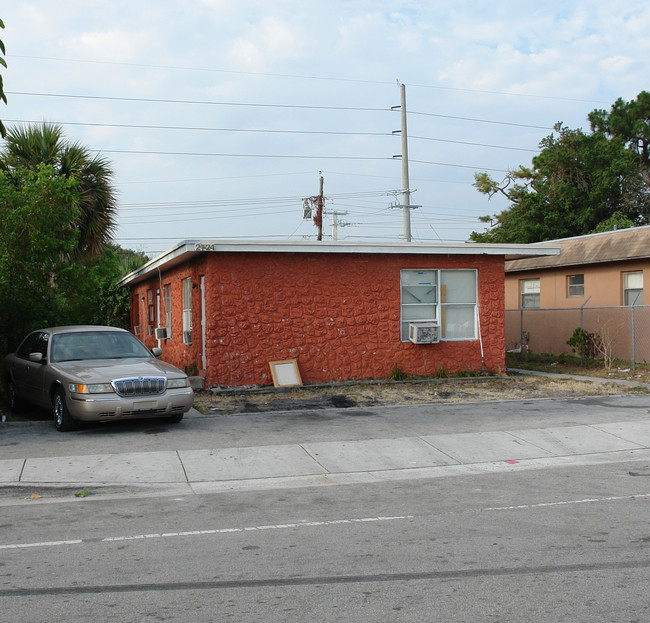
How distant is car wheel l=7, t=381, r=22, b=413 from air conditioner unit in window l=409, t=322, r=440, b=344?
326 inches

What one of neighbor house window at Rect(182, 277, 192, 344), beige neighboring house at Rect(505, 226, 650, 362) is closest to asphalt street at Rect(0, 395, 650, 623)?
neighbor house window at Rect(182, 277, 192, 344)

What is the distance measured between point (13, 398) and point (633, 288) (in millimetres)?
16648

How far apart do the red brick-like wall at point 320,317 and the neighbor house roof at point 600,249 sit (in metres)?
3.85

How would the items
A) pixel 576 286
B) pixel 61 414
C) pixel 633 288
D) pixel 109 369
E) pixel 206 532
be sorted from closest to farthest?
pixel 206 532, pixel 61 414, pixel 109 369, pixel 633 288, pixel 576 286

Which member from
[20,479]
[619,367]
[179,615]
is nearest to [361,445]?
[20,479]

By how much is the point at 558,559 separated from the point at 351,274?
1126cm

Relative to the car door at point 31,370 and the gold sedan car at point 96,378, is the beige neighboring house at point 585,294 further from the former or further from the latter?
the car door at point 31,370

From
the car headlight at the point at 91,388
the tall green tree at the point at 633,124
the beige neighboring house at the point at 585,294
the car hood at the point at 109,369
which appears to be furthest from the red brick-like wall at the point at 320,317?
the tall green tree at the point at 633,124

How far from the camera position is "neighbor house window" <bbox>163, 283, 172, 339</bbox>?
20.1 metres

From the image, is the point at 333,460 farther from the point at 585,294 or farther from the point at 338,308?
the point at 585,294

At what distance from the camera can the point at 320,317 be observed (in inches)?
628

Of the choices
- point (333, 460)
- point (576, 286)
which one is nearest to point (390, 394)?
point (333, 460)

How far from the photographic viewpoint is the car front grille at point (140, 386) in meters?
10.5

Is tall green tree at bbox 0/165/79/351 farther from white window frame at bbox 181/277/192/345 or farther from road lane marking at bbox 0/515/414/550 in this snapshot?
road lane marking at bbox 0/515/414/550
